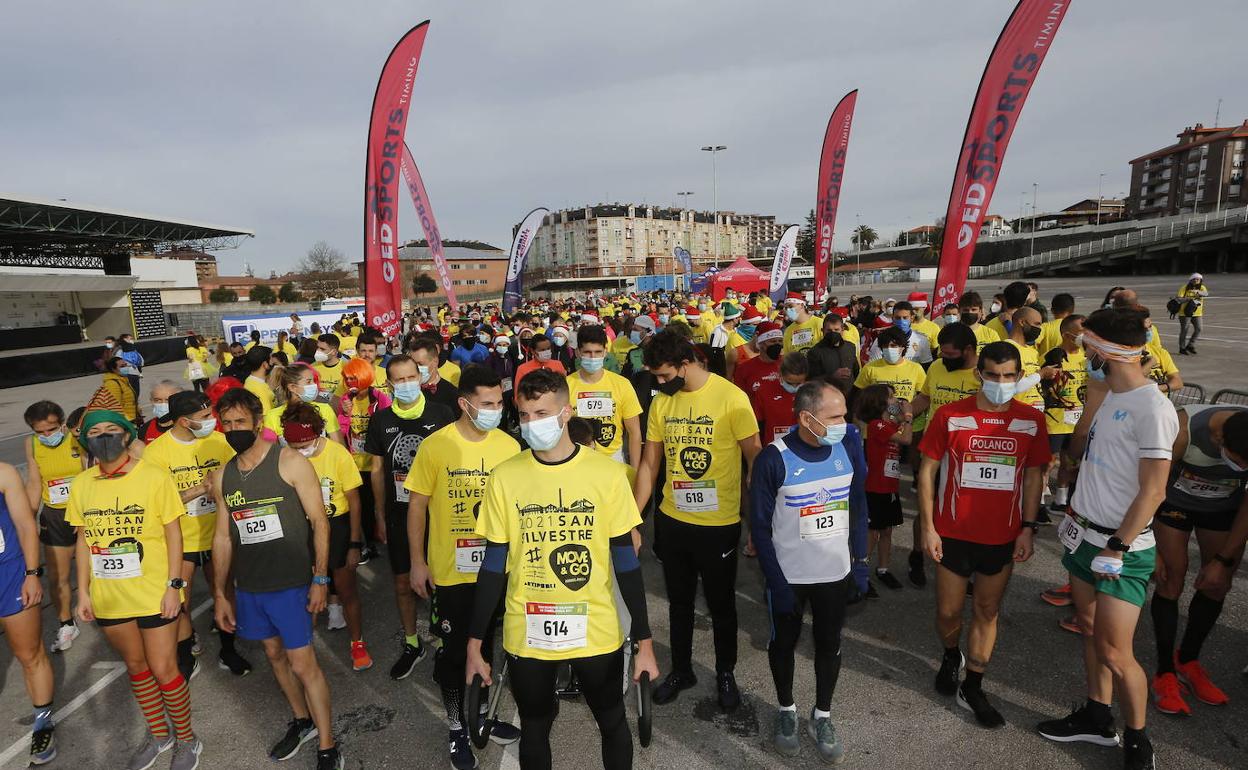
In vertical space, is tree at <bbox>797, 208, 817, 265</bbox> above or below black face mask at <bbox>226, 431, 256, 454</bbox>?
above

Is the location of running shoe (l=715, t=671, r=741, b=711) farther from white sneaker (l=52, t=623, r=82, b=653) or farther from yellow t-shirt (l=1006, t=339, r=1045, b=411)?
white sneaker (l=52, t=623, r=82, b=653)

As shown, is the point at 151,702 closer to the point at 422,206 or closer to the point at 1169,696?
the point at 1169,696

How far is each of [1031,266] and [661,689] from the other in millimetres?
65367

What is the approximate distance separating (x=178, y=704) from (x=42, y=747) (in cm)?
91

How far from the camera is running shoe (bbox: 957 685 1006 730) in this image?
10.5 feet

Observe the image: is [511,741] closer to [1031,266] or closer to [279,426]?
[279,426]

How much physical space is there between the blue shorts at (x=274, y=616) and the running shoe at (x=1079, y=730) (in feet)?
12.4

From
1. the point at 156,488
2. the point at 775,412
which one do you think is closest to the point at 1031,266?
the point at 775,412

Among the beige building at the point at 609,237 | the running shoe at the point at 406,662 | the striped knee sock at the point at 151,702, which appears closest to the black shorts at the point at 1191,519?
the running shoe at the point at 406,662

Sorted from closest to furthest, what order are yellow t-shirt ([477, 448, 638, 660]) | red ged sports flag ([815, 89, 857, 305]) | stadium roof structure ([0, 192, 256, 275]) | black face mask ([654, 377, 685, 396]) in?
1. yellow t-shirt ([477, 448, 638, 660])
2. black face mask ([654, 377, 685, 396])
3. red ged sports flag ([815, 89, 857, 305])
4. stadium roof structure ([0, 192, 256, 275])

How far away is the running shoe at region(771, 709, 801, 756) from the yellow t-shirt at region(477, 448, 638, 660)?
4.57 ft

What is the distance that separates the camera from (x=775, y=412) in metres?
4.98

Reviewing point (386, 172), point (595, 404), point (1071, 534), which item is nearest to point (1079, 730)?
point (1071, 534)

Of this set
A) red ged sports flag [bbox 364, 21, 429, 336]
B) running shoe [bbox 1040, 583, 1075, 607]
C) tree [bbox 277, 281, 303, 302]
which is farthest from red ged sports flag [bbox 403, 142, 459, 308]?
tree [bbox 277, 281, 303, 302]
